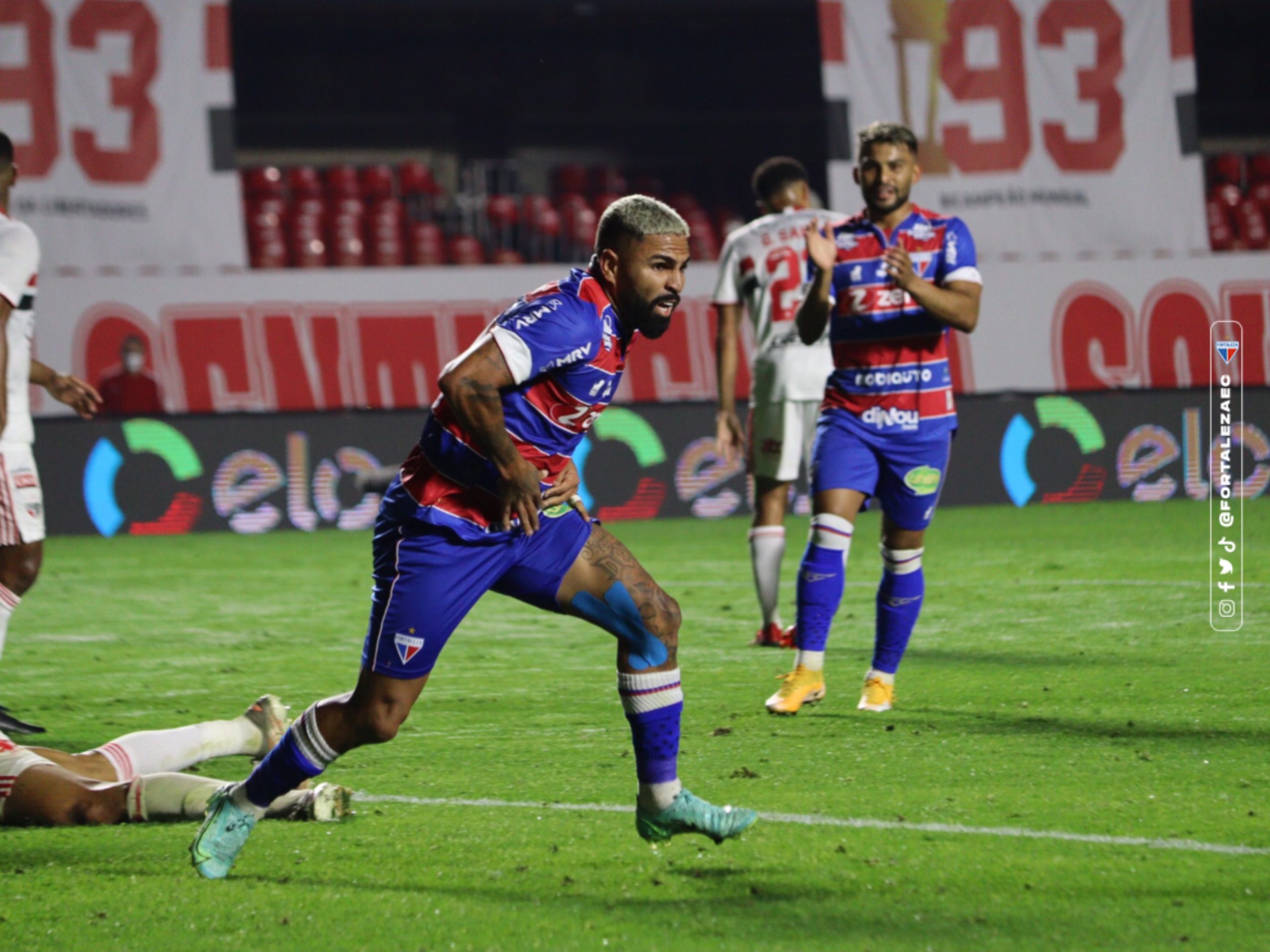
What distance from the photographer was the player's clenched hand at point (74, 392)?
20.2 feet

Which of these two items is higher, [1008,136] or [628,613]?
[1008,136]

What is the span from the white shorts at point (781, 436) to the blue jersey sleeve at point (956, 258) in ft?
6.99

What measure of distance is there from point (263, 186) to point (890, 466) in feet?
51.8

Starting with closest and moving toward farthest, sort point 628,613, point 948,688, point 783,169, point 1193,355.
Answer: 1. point 628,613
2. point 948,688
3. point 783,169
4. point 1193,355

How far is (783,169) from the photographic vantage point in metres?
8.33

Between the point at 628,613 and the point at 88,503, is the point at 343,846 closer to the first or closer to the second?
the point at 628,613

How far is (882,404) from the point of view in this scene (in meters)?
6.09

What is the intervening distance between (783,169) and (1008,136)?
9.82 metres

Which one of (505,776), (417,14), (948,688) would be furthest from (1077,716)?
(417,14)

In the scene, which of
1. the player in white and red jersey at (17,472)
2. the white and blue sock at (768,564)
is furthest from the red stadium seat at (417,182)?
the player in white and red jersey at (17,472)

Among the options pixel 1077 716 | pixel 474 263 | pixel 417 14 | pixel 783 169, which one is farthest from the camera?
pixel 417 14

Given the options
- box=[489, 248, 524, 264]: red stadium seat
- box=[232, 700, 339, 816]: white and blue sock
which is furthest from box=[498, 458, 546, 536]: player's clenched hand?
box=[489, 248, 524, 264]: red stadium seat

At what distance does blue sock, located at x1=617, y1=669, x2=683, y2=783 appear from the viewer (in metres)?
4.16

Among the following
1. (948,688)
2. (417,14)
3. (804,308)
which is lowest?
(948,688)
